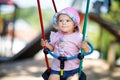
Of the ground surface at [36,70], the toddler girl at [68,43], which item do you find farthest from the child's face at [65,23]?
the ground surface at [36,70]

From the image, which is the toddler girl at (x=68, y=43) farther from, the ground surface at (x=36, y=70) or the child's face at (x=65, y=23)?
the ground surface at (x=36, y=70)

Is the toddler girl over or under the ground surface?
over

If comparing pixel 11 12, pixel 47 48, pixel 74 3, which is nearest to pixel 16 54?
pixel 11 12

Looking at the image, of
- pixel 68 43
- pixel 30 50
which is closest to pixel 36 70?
pixel 30 50

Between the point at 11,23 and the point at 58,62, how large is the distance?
4.91m

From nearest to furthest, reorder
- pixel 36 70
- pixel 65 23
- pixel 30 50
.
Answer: pixel 65 23
pixel 36 70
pixel 30 50

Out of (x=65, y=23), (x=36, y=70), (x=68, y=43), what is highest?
(x=65, y=23)

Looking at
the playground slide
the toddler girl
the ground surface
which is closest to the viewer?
the toddler girl

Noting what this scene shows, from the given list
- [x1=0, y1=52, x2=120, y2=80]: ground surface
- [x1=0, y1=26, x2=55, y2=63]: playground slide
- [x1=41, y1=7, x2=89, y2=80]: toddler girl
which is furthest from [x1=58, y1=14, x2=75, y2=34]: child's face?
[x1=0, y1=26, x2=55, y2=63]: playground slide

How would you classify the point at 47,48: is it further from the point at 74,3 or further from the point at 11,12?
the point at 11,12

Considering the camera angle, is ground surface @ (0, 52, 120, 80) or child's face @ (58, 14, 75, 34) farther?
ground surface @ (0, 52, 120, 80)

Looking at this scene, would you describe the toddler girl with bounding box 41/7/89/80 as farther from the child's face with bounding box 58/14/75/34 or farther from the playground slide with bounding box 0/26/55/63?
the playground slide with bounding box 0/26/55/63

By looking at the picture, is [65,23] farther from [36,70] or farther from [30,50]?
[30,50]

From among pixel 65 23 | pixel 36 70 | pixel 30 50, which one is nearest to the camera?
pixel 65 23
